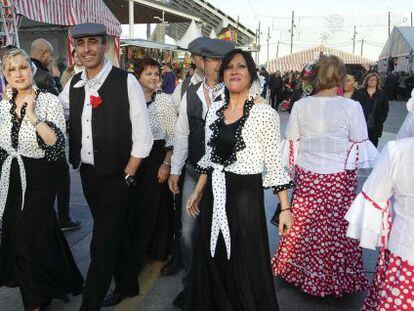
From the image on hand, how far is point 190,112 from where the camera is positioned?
3.49 metres

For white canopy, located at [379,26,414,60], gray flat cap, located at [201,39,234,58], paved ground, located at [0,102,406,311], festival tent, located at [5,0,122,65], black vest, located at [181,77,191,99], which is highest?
white canopy, located at [379,26,414,60]

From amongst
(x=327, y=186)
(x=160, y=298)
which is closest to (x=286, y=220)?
(x=327, y=186)

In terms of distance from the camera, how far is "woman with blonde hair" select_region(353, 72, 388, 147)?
7.21 meters

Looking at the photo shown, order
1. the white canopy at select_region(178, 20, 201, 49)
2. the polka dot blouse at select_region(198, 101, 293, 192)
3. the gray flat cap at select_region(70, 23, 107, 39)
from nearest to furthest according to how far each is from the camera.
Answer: the polka dot blouse at select_region(198, 101, 293, 192) < the gray flat cap at select_region(70, 23, 107, 39) < the white canopy at select_region(178, 20, 201, 49)

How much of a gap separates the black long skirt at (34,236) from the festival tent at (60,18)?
3220mm

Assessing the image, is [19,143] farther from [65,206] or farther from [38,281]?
[65,206]

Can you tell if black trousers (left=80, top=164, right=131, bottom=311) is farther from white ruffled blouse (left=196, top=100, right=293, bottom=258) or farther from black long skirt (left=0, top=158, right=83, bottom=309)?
white ruffled blouse (left=196, top=100, right=293, bottom=258)

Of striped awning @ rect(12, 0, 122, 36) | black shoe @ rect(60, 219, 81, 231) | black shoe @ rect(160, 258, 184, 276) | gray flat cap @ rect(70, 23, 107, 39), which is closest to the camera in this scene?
gray flat cap @ rect(70, 23, 107, 39)

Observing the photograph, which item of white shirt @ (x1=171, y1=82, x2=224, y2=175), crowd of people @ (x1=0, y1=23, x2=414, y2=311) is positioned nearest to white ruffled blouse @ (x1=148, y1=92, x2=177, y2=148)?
crowd of people @ (x1=0, y1=23, x2=414, y2=311)

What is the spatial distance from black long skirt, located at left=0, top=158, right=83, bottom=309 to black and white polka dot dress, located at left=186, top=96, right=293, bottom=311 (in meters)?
1.20

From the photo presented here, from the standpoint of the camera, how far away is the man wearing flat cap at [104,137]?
304 cm

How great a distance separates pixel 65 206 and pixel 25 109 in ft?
6.61

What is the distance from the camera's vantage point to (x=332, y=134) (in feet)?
11.9

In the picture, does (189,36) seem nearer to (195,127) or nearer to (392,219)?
(195,127)
